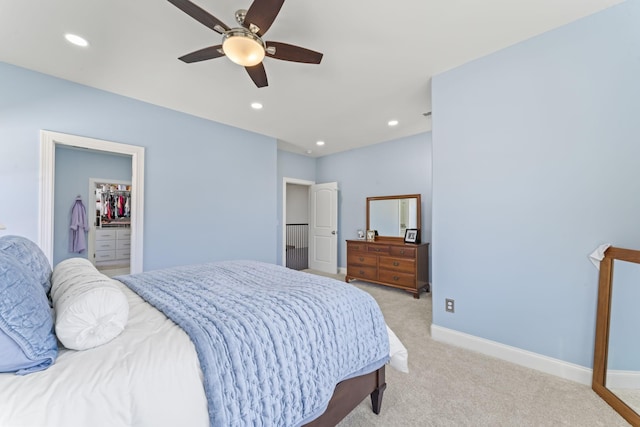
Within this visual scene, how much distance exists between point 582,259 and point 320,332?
2019 mm

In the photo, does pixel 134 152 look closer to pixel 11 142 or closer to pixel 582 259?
pixel 11 142

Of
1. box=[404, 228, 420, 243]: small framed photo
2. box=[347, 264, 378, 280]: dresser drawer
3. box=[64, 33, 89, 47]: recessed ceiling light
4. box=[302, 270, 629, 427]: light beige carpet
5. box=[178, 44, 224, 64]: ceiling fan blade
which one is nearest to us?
box=[302, 270, 629, 427]: light beige carpet

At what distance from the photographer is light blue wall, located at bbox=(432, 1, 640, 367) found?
173 centimetres

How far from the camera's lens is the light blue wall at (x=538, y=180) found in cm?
173

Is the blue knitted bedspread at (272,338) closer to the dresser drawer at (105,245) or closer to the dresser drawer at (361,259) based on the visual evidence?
the dresser drawer at (361,259)

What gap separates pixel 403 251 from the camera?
388cm

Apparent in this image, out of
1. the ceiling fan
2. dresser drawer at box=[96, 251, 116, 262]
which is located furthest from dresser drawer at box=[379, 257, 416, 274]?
dresser drawer at box=[96, 251, 116, 262]

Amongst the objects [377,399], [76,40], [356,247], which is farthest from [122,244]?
[377,399]

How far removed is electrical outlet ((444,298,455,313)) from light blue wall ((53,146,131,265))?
20.2ft

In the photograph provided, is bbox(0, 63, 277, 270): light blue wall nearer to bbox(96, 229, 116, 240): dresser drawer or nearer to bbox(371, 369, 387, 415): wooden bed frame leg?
bbox(371, 369, 387, 415): wooden bed frame leg

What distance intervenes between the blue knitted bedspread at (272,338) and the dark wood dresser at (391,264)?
7.99ft

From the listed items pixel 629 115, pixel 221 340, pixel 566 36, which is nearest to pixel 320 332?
pixel 221 340

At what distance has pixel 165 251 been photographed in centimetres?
326

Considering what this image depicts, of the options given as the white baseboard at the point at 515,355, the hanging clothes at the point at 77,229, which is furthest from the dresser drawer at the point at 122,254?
the white baseboard at the point at 515,355
